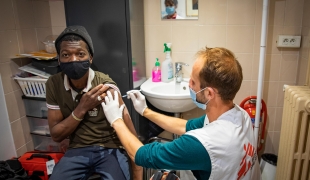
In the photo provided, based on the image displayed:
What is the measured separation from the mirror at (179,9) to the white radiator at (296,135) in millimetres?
923

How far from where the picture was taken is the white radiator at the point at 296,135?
138 cm

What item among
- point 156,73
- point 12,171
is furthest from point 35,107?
point 156,73

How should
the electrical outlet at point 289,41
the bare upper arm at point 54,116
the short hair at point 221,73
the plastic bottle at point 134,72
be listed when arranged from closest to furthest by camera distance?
the short hair at point 221,73 < the bare upper arm at point 54,116 < the plastic bottle at point 134,72 < the electrical outlet at point 289,41

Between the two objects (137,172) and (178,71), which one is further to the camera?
(178,71)

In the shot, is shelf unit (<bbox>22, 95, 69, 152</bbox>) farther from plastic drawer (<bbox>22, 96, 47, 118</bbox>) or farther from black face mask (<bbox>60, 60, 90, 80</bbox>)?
black face mask (<bbox>60, 60, 90, 80</bbox>)

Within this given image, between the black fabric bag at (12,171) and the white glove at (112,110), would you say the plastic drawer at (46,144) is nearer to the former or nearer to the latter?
the black fabric bag at (12,171)

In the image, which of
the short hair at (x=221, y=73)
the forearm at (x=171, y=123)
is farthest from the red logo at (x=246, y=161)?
the forearm at (x=171, y=123)

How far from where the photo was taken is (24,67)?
202 centimetres

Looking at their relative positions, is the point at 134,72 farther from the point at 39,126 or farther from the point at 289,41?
the point at 289,41

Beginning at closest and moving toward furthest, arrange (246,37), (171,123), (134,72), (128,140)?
(128,140), (171,123), (134,72), (246,37)

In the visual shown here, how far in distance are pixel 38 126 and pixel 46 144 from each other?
0.17 metres

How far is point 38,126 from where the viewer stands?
220 centimetres

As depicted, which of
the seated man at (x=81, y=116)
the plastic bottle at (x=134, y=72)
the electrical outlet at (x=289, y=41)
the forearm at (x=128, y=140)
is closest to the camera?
the forearm at (x=128, y=140)

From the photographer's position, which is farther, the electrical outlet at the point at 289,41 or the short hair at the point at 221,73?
the electrical outlet at the point at 289,41
